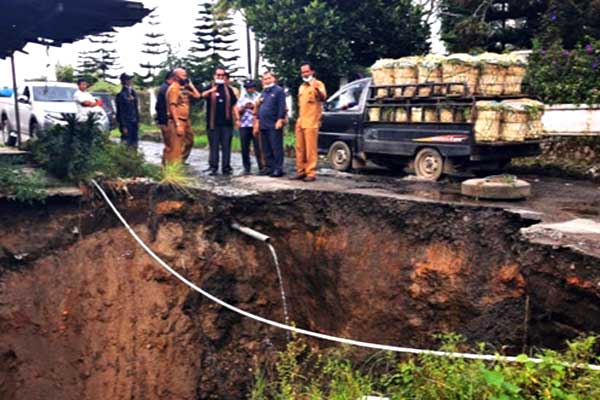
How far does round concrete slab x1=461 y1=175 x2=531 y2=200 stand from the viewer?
764 centimetres

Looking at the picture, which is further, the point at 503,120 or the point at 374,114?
the point at 374,114

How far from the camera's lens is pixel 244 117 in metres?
10.5


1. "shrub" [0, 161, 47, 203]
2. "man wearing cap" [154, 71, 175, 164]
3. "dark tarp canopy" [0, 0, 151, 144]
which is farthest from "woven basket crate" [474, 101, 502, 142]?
"shrub" [0, 161, 47, 203]

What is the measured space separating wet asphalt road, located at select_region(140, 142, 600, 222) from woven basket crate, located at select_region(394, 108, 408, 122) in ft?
3.34

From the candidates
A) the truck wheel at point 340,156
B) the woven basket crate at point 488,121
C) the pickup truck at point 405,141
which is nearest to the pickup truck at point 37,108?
the truck wheel at point 340,156

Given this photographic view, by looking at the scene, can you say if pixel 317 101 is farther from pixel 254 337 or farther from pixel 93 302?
pixel 93 302

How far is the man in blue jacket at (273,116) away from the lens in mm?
9609

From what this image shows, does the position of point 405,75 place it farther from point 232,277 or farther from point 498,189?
point 232,277

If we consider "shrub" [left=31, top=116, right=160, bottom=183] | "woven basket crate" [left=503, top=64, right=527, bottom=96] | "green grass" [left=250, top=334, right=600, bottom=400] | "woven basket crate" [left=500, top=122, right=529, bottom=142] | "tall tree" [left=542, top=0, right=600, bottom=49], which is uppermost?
"tall tree" [left=542, top=0, right=600, bottom=49]

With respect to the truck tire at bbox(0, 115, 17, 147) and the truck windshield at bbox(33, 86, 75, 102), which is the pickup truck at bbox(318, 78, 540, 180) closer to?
the truck windshield at bbox(33, 86, 75, 102)

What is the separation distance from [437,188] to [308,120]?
7.38 feet

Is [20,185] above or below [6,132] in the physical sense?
below

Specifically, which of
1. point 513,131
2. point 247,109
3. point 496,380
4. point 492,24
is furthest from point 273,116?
point 492,24

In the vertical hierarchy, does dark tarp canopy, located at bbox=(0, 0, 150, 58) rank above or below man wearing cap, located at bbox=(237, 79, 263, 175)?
above
